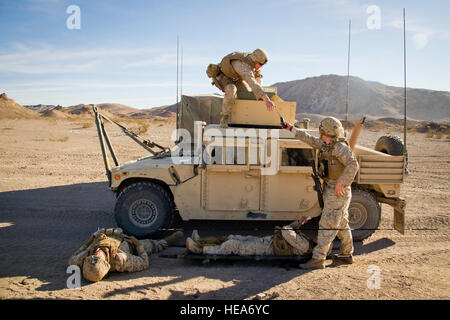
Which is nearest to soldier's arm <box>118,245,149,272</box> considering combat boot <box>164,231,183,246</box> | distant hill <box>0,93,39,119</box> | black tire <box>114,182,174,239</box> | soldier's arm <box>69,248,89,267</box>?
soldier's arm <box>69,248,89,267</box>

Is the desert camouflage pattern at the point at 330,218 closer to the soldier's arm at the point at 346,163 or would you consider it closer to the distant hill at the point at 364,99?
the soldier's arm at the point at 346,163

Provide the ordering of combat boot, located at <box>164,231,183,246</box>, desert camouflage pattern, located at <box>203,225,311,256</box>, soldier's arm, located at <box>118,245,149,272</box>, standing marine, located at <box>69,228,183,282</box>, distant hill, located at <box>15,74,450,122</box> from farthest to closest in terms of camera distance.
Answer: distant hill, located at <box>15,74,450,122</box> < combat boot, located at <box>164,231,183,246</box> < desert camouflage pattern, located at <box>203,225,311,256</box> < soldier's arm, located at <box>118,245,149,272</box> < standing marine, located at <box>69,228,183,282</box>

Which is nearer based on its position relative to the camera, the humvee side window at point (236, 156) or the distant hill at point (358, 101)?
the humvee side window at point (236, 156)

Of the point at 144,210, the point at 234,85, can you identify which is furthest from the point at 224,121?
the point at 144,210

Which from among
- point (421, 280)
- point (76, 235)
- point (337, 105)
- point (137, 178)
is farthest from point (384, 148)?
point (337, 105)

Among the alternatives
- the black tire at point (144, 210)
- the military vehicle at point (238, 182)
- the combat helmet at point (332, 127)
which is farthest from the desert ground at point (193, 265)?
the combat helmet at point (332, 127)

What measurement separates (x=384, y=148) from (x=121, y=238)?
4.47 m

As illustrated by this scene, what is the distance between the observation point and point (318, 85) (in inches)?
3184

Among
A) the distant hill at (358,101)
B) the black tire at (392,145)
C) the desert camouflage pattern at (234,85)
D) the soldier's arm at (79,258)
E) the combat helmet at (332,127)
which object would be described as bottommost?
the soldier's arm at (79,258)

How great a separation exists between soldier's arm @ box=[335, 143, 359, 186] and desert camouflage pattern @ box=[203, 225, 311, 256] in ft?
3.18

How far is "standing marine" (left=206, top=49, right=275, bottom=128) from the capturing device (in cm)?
567

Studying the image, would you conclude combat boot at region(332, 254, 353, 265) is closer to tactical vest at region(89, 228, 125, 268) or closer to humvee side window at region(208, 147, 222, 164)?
humvee side window at region(208, 147, 222, 164)

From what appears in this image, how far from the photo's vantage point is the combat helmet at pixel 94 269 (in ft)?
13.3

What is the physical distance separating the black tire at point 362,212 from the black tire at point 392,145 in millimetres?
869
